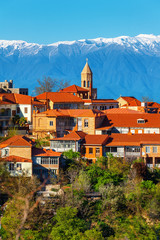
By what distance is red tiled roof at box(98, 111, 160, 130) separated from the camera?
57.3 meters

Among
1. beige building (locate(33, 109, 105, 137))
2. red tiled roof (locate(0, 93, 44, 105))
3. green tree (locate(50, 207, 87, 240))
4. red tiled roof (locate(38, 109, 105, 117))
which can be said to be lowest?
green tree (locate(50, 207, 87, 240))

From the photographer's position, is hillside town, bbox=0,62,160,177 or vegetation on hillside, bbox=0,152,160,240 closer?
vegetation on hillside, bbox=0,152,160,240

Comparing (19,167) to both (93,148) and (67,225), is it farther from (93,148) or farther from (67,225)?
(67,225)

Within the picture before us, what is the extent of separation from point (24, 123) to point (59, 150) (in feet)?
36.4

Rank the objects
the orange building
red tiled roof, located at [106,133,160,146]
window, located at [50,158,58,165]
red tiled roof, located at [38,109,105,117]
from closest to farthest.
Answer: window, located at [50,158,58,165] → the orange building → red tiled roof, located at [106,133,160,146] → red tiled roof, located at [38,109,105,117]

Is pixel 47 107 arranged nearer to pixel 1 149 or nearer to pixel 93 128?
pixel 93 128

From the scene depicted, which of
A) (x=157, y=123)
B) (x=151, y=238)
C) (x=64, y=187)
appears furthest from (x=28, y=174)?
(x=157, y=123)

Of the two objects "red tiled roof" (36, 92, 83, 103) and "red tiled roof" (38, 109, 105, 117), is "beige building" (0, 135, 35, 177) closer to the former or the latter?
"red tiled roof" (38, 109, 105, 117)

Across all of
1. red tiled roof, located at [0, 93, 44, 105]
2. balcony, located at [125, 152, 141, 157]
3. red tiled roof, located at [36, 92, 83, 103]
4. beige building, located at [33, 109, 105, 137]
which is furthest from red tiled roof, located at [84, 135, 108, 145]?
red tiled roof, located at [36, 92, 83, 103]

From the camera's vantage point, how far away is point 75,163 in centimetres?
4794

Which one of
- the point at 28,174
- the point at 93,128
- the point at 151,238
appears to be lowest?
the point at 151,238

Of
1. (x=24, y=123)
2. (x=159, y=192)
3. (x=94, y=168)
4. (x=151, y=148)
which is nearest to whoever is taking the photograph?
(x=159, y=192)

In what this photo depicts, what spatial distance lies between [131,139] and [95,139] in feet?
11.3

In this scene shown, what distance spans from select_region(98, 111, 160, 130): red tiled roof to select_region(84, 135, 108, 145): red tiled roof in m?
4.62
